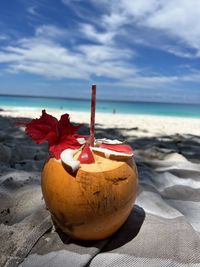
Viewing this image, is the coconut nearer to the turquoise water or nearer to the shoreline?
the shoreline

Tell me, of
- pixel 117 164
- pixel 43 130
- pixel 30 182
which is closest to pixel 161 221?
pixel 117 164

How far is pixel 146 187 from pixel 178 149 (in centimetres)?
260

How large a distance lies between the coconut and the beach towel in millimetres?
117

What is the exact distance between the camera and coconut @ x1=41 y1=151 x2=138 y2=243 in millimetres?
1830

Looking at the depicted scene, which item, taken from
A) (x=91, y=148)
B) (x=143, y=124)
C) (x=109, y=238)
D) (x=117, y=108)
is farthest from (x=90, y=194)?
(x=117, y=108)

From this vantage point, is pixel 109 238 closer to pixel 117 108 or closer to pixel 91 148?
pixel 91 148

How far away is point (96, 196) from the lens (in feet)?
6.00

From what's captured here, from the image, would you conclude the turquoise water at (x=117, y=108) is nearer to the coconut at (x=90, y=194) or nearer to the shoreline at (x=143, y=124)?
the shoreline at (x=143, y=124)

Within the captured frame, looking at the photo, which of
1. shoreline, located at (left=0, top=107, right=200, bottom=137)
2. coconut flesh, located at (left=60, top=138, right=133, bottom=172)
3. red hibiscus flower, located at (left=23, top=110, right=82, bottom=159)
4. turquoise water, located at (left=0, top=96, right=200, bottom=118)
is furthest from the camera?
turquoise water, located at (left=0, top=96, right=200, bottom=118)

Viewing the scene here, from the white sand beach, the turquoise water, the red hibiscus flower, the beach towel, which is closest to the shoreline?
the white sand beach

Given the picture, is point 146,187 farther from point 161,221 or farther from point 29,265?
point 29,265

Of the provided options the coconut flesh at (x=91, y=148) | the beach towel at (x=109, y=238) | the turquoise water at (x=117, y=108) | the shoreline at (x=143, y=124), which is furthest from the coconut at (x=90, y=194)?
the turquoise water at (x=117, y=108)

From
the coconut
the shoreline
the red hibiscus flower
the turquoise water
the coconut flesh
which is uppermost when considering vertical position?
the red hibiscus flower

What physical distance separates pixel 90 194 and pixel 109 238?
39 cm
